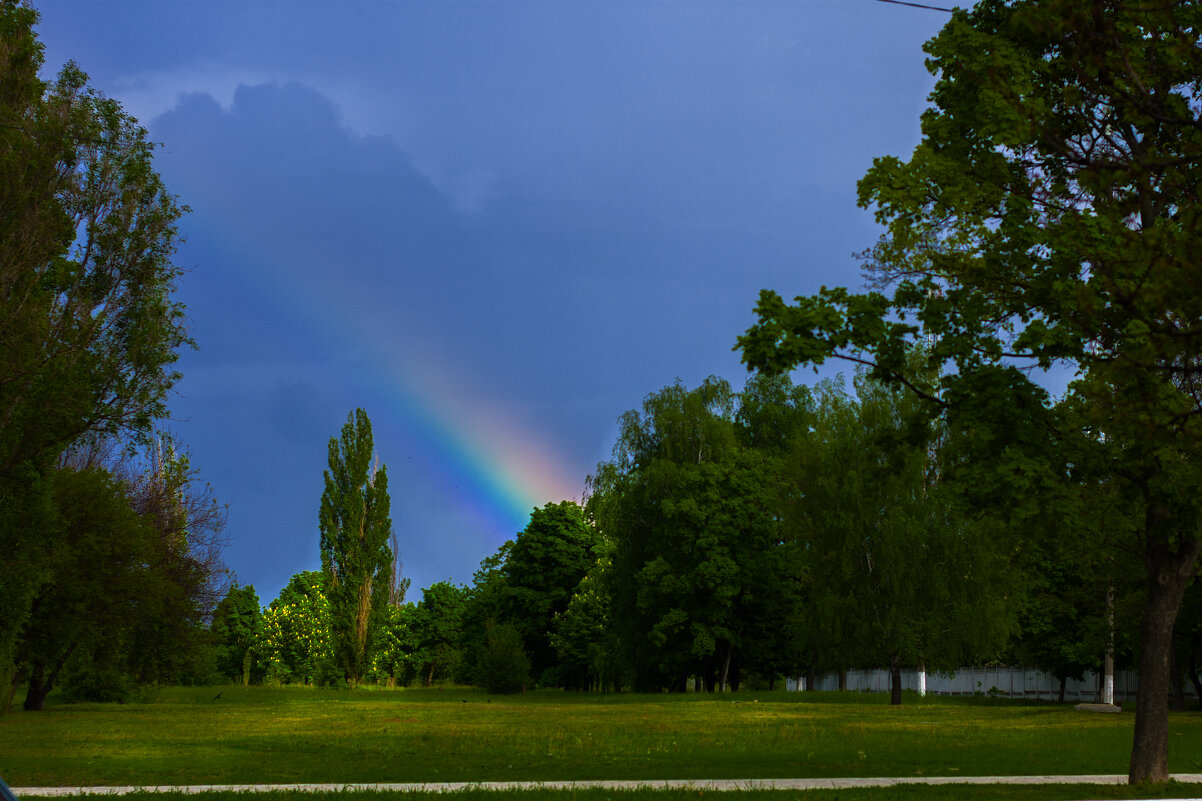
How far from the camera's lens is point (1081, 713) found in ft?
138

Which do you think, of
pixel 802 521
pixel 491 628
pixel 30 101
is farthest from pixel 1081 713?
pixel 30 101

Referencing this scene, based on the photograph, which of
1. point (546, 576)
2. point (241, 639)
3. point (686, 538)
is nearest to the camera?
point (686, 538)

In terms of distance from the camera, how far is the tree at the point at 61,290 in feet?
85.8

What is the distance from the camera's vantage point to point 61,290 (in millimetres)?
28844

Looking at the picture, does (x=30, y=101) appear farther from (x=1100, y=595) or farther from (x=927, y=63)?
(x=1100, y=595)

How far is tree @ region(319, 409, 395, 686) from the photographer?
64.1m

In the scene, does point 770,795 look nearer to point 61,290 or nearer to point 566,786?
point 566,786

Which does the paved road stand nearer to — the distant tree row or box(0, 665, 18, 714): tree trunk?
the distant tree row

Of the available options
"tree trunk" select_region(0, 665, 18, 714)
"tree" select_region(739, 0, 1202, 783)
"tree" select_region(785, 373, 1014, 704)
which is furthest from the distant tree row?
"tree trunk" select_region(0, 665, 18, 714)

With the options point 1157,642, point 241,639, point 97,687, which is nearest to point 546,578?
point 241,639

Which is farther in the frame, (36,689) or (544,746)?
(36,689)

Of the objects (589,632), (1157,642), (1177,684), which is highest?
(1157,642)

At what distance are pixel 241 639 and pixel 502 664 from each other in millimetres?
38682

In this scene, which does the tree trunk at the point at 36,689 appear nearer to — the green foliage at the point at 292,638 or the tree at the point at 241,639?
the green foliage at the point at 292,638
